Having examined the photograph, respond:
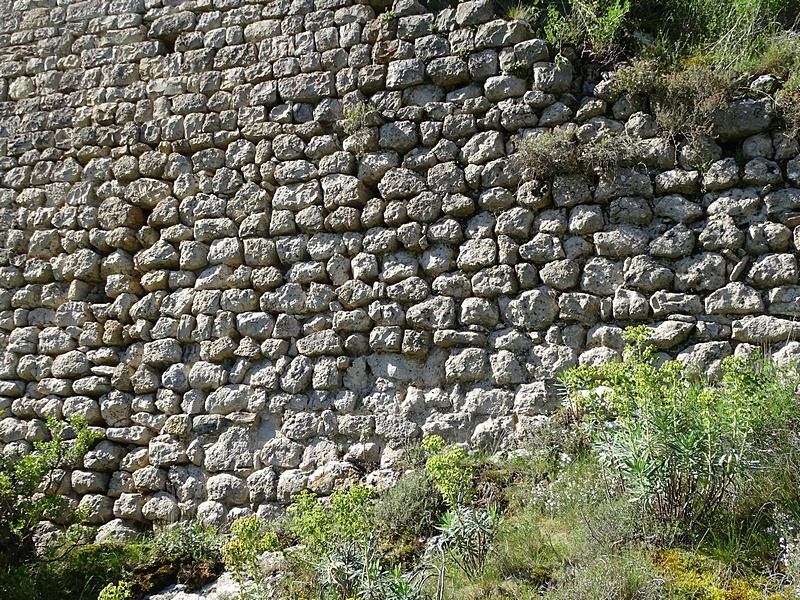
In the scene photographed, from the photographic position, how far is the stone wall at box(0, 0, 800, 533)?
459cm

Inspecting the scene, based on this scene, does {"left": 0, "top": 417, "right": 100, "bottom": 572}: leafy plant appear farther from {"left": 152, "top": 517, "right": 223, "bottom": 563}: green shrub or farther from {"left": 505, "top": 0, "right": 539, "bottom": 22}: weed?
{"left": 505, "top": 0, "right": 539, "bottom": 22}: weed

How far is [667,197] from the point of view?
4656 millimetres

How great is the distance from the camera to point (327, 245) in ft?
17.4

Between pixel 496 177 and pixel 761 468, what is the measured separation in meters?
2.63

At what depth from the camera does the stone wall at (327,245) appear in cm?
459

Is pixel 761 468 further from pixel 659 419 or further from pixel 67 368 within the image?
pixel 67 368

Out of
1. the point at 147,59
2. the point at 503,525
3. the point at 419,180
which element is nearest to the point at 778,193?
the point at 419,180

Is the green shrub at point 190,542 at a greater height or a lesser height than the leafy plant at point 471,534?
lesser

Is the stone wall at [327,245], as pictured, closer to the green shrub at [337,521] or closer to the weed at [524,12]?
the weed at [524,12]

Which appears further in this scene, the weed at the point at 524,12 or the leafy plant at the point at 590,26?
the weed at the point at 524,12

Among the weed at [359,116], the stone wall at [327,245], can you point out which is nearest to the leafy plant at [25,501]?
the stone wall at [327,245]

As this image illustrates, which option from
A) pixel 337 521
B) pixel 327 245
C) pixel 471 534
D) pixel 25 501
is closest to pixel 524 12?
pixel 327 245

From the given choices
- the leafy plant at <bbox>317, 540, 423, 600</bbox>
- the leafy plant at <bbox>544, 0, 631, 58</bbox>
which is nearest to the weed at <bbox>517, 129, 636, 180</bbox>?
the leafy plant at <bbox>544, 0, 631, 58</bbox>

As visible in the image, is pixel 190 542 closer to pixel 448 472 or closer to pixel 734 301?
pixel 448 472
